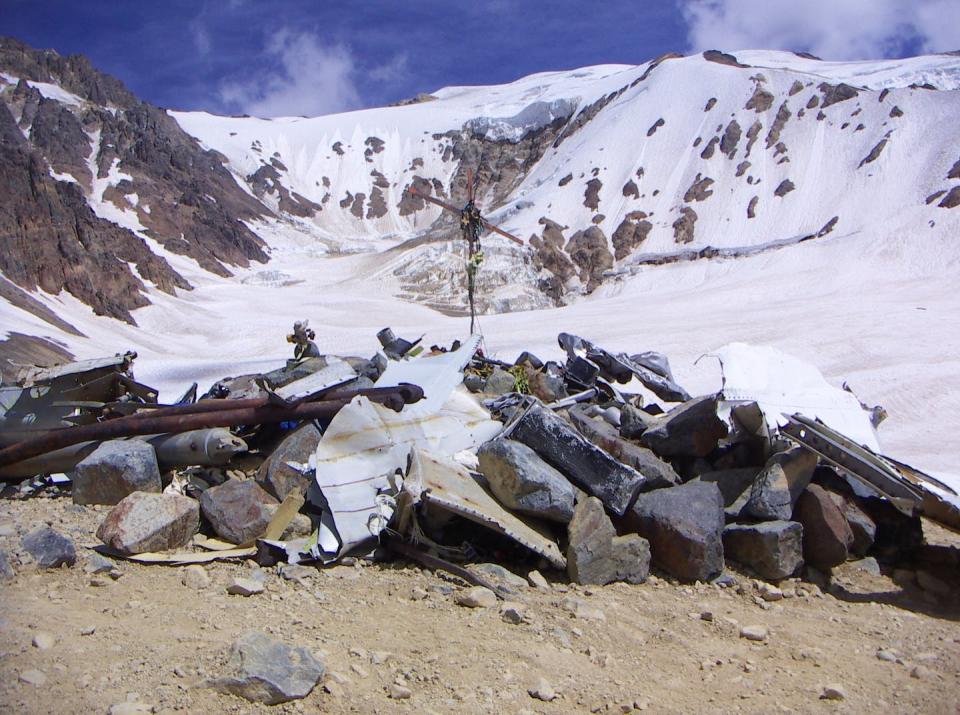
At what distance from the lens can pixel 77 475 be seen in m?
5.77

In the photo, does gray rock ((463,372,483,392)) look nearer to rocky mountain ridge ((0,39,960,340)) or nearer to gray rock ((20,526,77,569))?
gray rock ((20,526,77,569))

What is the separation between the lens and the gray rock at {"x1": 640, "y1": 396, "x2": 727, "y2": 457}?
6.09 meters

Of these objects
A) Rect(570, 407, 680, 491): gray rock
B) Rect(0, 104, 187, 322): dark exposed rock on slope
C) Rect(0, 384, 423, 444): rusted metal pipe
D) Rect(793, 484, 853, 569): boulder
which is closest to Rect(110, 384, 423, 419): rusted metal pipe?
Rect(0, 384, 423, 444): rusted metal pipe

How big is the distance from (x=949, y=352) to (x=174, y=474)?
642 inches

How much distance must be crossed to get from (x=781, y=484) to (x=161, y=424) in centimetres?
491

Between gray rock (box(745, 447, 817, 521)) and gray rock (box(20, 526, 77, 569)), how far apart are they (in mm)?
4615

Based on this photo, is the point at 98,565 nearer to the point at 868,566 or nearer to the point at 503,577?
the point at 503,577

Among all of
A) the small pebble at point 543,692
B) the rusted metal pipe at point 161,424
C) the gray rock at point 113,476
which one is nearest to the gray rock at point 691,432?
the rusted metal pipe at point 161,424

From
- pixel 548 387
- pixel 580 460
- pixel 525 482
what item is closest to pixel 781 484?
pixel 580 460

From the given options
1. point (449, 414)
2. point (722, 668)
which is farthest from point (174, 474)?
point (722, 668)

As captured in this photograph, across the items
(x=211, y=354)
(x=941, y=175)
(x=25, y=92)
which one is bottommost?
(x=211, y=354)

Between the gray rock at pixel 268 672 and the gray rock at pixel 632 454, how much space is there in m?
3.06

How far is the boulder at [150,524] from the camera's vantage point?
477 cm

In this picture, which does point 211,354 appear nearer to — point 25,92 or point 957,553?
point 957,553
